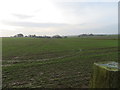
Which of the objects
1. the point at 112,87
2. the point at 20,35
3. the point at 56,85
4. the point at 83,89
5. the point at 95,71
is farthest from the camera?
the point at 20,35

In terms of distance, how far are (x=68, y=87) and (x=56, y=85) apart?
64 centimetres

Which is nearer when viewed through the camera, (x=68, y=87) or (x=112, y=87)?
(x=112, y=87)

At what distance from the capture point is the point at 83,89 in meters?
5.62

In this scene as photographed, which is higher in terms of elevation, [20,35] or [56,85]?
[20,35]

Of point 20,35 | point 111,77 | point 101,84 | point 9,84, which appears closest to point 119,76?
point 111,77

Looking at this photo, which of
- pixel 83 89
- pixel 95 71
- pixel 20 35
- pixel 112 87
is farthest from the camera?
pixel 20 35

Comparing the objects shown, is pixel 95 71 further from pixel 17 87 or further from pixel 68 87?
pixel 17 87

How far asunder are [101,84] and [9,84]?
20.3 ft

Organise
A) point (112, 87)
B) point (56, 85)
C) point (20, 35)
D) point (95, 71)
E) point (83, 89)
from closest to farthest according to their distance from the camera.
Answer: point (112, 87) → point (95, 71) → point (83, 89) → point (56, 85) → point (20, 35)

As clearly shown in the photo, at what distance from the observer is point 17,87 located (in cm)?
591

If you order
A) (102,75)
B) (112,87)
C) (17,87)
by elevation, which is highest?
(102,75)

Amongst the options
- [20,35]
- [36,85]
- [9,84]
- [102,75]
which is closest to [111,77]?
[102,75]

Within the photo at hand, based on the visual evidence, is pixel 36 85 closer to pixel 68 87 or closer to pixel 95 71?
pixel 68 87

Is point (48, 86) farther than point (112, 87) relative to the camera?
Yes
